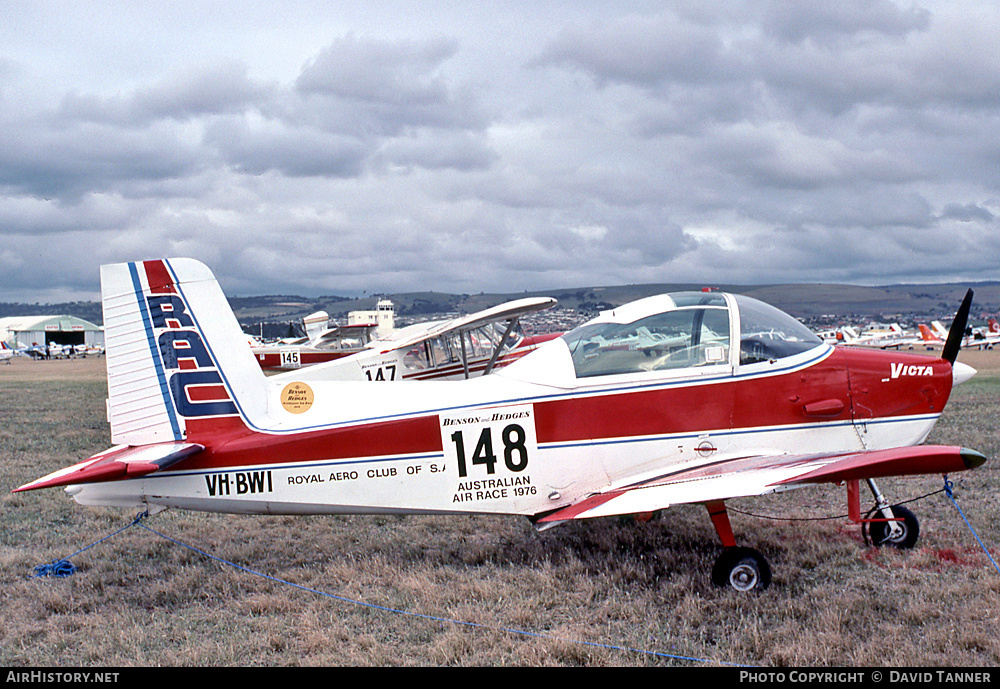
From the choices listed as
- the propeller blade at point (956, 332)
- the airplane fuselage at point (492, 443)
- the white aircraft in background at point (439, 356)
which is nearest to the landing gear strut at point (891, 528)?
the airplane fuselage at point (492, 443)

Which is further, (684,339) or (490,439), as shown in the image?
(684,339)

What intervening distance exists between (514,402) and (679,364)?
1.29 meters

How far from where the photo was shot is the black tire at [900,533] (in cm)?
592

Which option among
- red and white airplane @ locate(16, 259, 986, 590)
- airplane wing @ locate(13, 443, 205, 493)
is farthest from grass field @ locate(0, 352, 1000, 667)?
airplane wing @ locate(13, 443, 205, 493)

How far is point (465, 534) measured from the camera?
269 inches

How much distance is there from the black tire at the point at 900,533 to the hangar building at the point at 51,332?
119 meters

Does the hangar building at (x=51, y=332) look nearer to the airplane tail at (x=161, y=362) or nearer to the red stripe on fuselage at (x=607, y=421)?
the airplane tail at (x=161, y=362)

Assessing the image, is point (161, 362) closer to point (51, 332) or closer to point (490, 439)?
point (490, 439)

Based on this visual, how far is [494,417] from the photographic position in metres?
5.35

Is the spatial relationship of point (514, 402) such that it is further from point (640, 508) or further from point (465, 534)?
point (465, 534)

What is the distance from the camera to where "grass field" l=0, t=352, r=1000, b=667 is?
13.6 ft

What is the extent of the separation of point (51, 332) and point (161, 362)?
123304mm

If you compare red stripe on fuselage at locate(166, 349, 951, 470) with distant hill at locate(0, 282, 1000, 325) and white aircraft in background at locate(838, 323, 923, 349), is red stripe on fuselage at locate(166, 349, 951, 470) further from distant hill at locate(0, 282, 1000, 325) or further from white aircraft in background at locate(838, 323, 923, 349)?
distant hill at locate(0, 282, 1000, 325)

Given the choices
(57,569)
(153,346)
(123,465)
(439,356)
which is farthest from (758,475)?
(439,356)
